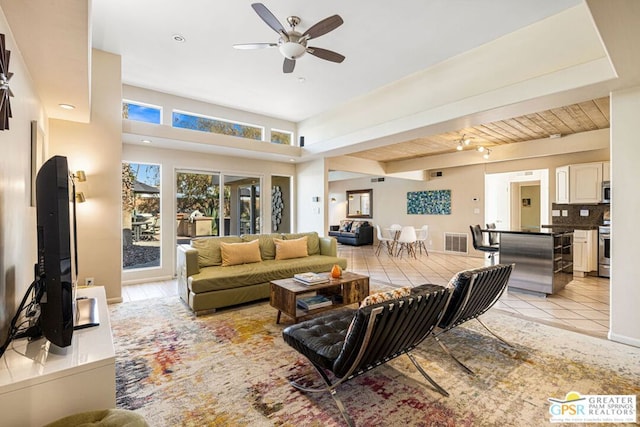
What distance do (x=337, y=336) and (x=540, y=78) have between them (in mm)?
3380

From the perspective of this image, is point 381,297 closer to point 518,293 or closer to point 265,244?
point 265,244

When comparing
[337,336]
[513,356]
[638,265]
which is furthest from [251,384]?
[638,265]

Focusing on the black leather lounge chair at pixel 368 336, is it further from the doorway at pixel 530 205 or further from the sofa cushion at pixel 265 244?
the doorway at pixel 530 205

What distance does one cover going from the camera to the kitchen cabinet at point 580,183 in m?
5.71

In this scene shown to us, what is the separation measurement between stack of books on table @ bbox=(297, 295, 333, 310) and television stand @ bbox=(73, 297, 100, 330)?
1.91 metres

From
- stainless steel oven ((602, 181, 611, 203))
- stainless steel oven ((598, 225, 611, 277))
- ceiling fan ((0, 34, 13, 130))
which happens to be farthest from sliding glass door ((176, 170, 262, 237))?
stainless steel oven ((602, 181, 611, 203))

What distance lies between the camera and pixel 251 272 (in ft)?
13.0

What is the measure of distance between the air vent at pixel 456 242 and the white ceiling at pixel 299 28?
5.57 metres

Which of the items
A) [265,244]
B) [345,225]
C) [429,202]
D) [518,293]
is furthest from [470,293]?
[345,225]

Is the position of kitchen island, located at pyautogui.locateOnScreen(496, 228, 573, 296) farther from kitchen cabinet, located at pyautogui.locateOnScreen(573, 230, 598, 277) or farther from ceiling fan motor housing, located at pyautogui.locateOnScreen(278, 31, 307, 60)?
ceiling fan motor housing, located at pyautogui.locateOnScreen(278, 31, 307, 60)

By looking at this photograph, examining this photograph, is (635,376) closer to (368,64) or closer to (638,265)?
(638,265)

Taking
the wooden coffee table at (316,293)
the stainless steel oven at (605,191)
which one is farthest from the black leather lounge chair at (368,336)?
the stainless steel oven at (605,191)

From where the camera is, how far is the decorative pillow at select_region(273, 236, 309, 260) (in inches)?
191

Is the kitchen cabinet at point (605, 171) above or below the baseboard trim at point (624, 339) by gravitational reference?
above
